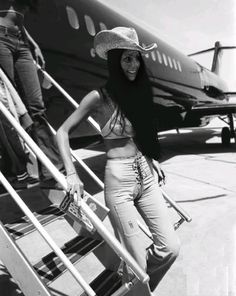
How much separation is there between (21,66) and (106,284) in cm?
201

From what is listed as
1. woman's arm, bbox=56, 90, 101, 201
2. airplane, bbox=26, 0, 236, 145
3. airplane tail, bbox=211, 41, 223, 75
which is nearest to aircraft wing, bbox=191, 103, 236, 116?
airplane, bbox=26, 0, 236, 145

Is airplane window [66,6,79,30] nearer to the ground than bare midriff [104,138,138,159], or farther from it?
farther from it

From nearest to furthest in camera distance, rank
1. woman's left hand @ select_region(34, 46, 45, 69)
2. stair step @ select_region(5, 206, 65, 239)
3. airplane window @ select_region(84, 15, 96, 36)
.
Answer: stair step @ select_region(5, 206, 65, 239), woman's left hand @ select_region(34, 46, 45, 69), airplane window @ select_region(84, 15, 96, 36)

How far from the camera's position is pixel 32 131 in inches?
117

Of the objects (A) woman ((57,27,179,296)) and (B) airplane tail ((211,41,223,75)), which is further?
(B) airplane tail ((211,41,223,75))

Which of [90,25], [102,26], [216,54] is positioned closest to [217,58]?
[216,54]

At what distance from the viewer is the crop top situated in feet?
7.06

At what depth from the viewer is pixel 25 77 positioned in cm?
316

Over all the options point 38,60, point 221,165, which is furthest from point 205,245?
point 221,165

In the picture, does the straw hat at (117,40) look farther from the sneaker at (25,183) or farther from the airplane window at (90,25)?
the airplane window at (90,25)

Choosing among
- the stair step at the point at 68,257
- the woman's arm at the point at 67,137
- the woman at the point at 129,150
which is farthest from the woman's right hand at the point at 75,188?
the stair step at the point at 68,257

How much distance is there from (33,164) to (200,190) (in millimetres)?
4296

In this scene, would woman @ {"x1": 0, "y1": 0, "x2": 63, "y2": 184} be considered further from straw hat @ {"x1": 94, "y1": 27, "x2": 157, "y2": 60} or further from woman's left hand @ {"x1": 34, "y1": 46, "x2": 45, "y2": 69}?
straw hat @ {"x1": 94, "y1": 27, "x2": 157, "y2": 60}

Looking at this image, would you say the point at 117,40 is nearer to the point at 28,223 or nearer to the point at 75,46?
the point at 28,223
